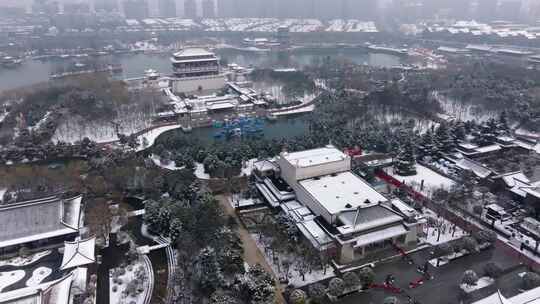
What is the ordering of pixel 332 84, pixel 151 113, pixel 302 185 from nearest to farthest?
1. pixel 302 185
2. pixel 151 113
3. pixel 332 84

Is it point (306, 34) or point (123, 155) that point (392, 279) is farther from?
point (306, 34)

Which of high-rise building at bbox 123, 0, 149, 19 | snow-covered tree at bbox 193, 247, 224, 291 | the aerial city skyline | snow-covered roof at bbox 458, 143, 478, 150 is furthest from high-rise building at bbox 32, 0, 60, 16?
snow-covered tree at bbox 193, 247, 224, 291

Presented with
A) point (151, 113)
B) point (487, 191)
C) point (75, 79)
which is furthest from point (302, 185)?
point (75, 79)

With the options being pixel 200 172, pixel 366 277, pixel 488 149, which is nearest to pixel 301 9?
pixel 488 149

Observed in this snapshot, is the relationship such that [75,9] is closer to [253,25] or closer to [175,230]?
[253,25]

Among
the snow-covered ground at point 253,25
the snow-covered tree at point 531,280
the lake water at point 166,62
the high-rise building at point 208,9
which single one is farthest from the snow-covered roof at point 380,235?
the high-rise building at point 208,9

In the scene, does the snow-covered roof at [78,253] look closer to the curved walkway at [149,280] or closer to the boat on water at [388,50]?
the curved walkway at [149,280]
